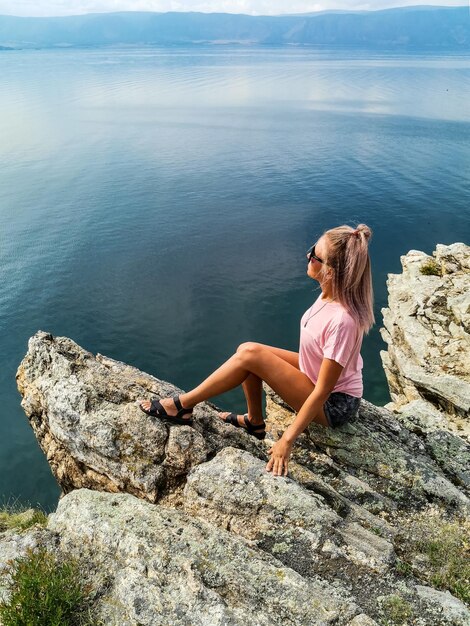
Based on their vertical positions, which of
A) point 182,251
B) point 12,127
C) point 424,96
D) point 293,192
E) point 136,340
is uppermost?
point 424,96

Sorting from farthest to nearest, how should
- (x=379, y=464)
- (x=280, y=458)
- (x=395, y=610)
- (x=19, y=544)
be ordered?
1. (x=379, y=464)
2. (x=280, y=458)
3. (x=19, y=544)
4. (x=395, y=610)

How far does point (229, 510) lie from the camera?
660 centimetres

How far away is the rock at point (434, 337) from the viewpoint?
14.8 meters

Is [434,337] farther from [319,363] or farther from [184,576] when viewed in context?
[184,576]

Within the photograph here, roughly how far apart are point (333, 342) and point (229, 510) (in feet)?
9.53

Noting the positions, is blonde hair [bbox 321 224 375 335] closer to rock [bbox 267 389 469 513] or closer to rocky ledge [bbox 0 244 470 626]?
rock [bbox 267 389 469 513]

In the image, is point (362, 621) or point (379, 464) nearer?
point (362, 621)

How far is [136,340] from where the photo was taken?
42.4 metres

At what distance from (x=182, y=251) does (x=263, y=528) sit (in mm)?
50544

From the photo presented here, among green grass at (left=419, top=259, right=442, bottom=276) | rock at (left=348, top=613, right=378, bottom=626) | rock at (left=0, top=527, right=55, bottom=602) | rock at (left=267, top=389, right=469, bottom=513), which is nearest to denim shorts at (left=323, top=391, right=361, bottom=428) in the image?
rock at (left=267, top=389, right=469, bottom=513)

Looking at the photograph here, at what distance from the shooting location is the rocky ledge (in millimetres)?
5430

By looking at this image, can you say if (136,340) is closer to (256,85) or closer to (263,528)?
(263,528)

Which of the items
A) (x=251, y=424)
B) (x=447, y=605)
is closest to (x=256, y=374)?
(x=251, y=424)

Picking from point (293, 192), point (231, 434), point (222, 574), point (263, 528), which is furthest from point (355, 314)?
point (293, 192)
